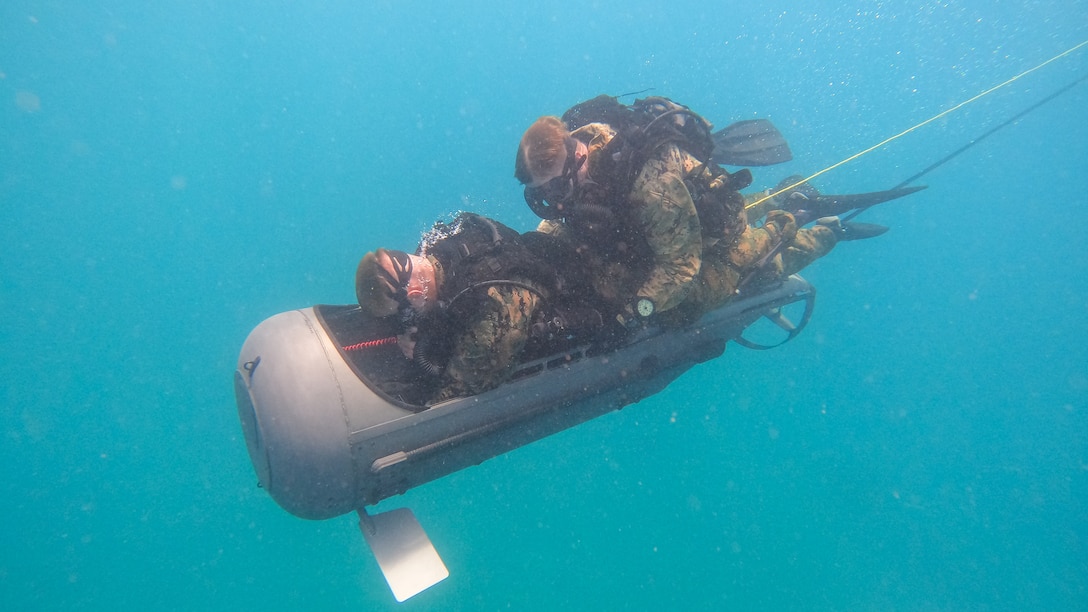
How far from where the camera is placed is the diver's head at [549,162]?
3.62 metres

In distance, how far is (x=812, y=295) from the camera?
677 centimetres

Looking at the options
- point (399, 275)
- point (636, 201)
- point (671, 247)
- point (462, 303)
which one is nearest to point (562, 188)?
point (636, 201)

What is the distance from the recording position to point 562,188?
12.8 ft

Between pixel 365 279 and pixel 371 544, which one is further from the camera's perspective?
pixel 371 544

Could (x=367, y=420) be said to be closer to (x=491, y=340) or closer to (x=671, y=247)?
(x=491, y=340)

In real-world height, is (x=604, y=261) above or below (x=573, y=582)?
above

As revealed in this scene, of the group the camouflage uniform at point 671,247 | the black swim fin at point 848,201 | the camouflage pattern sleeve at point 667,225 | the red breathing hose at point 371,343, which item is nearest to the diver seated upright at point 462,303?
the red breathing hose at point 371,343

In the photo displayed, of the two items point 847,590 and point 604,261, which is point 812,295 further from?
point 847,590

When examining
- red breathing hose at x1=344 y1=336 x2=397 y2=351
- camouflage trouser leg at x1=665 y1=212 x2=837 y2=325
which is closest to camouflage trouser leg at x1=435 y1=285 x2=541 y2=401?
red breathing hose at x1=344 y1=336 x2=397 y2=351

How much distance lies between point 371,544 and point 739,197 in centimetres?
450

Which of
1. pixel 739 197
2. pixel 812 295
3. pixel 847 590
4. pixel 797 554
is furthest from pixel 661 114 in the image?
pixel 847 590

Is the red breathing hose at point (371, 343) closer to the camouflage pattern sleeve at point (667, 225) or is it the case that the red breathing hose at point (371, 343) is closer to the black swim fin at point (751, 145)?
the camouflage pattern sleeve at point (667, 225)

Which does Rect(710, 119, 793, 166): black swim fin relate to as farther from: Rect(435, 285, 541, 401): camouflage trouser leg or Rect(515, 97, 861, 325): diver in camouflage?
Rect(435, 285, 541, 401): camouflage trouser leg

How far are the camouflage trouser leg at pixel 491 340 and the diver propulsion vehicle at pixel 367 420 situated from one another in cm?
22
